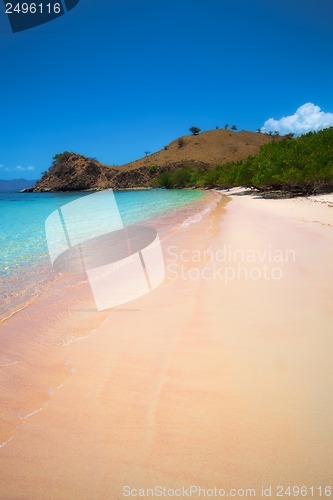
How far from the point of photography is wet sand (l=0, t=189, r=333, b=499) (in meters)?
1.65

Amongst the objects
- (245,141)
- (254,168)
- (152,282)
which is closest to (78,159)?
(245,141)

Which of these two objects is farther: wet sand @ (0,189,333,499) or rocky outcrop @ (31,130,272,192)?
rocky outcrop @ (31,130,272,192)

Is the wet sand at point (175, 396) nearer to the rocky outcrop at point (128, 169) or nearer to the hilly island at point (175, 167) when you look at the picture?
the hilly island at point (175, 167)

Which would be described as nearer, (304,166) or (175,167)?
(304,166)

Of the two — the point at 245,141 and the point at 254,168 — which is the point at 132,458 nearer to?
the point at 254,168

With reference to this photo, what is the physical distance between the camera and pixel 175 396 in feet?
7.33

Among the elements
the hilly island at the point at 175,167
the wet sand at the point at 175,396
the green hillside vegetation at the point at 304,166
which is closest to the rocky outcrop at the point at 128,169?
the hilly island at the point at 175,167

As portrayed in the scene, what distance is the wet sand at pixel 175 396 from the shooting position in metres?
1.65

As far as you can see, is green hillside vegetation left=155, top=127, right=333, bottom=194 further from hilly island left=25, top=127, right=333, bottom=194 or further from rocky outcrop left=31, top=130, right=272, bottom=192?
rocky outcrop left=31, top=130, right=272, bottom=192

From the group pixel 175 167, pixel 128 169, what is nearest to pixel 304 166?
pixel 175 167

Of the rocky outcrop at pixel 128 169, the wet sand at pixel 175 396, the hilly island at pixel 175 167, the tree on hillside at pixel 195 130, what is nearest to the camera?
the wet sand at pixel 175 396

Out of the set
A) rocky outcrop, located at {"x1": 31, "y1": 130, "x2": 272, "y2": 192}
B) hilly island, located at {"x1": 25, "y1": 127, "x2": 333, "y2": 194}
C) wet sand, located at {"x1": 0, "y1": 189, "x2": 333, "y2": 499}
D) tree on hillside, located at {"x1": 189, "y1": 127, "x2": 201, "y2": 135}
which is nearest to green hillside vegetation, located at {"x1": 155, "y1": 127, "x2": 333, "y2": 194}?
hilly island, located at {"x1": 25, "y1": 127, "x2": 333, "y2": 194}

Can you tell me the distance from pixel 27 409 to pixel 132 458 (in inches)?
38.9

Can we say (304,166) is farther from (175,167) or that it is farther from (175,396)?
(175,167)
